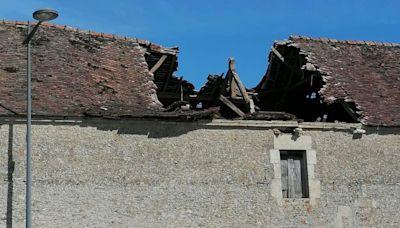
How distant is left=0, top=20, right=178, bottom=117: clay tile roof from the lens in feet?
44.2

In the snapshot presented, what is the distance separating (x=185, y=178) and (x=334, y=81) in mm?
4857

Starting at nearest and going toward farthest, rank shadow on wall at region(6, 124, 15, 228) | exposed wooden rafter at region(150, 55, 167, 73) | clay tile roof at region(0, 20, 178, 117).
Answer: shadow on wall at region(6, 124, 15, 228) < clay tile roof at region(0, 20, 178, 117) < exposed wooden rafter at region(150, 55, 167, 73)

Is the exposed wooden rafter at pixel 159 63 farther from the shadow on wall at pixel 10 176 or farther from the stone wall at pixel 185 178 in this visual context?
the shadow on wall at pixel 10 176

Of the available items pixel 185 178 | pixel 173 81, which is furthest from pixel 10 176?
pixel 173 81

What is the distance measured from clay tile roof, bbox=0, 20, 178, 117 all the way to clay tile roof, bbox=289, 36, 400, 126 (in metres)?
3.85

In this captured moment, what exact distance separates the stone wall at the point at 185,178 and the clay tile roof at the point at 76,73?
0.57 m

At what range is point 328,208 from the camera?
14.5m

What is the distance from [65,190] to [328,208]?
18.1 ft

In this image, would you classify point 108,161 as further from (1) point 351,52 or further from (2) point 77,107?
(1) point 351,52

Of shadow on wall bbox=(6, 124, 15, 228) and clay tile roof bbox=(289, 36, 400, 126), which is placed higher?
clay tile roof bbox=(289, 36, 400, 126)

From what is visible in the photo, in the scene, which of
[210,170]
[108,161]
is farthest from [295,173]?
[108,161]

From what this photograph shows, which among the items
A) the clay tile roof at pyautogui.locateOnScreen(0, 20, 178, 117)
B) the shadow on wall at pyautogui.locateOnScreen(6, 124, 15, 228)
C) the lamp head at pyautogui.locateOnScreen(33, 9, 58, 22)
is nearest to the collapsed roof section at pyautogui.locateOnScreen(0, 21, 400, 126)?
the clay tile roof at pyautogui.locateOnScreen(0, 20, 178, 117)

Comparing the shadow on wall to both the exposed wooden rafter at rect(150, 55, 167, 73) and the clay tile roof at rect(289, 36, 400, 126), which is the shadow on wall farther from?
the clay tile roof at rect(289, 36, 400, 126)

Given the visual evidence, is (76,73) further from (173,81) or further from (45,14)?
(45,14)
